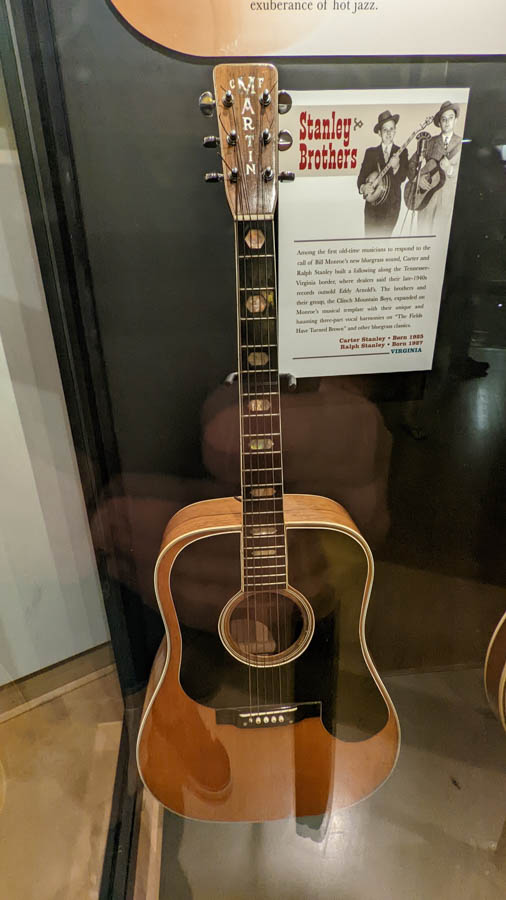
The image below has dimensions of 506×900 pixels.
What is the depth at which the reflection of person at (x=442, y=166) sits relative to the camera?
894mm

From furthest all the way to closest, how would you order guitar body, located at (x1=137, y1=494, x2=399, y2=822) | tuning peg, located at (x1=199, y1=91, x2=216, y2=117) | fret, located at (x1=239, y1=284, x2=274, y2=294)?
guitar body, located at (x1=137, y1=494, x2=399, y2=822) < fret, located at (x1=239, y1=284, x2=274, y2=294) < tuning peg, located at (x1=199, y1=91, x2=216, y2=117)

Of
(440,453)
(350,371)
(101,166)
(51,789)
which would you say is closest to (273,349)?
(350,371)

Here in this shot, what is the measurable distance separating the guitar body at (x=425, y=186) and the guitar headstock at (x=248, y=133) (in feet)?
0.93

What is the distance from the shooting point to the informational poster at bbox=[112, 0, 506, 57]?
0.78 m

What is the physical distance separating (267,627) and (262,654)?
53 millimetres

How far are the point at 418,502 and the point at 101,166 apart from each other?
0.92 m

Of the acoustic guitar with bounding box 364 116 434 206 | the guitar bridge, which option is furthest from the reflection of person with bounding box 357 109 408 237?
the guitar bridge

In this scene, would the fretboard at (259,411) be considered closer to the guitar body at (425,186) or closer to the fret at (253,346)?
the fret at (253,346)

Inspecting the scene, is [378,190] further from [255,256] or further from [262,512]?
[262,512]

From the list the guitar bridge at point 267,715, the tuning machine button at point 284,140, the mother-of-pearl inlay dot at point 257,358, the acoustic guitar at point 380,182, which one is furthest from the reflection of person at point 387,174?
the guitar bridge at point 267,715

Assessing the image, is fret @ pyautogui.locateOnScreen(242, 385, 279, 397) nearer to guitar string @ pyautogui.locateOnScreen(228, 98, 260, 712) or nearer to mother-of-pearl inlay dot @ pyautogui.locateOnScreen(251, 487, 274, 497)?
guitar string @ pyautogui.locateOnScreen(228, 98, 260, 712)

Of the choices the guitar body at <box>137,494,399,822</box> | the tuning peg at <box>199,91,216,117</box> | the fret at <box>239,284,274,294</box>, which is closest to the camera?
the tuning peg at <box>199,91,216,117</box>

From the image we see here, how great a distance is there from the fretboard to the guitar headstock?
0.04 metres

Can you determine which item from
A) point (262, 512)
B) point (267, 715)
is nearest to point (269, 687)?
point (267, 715)
